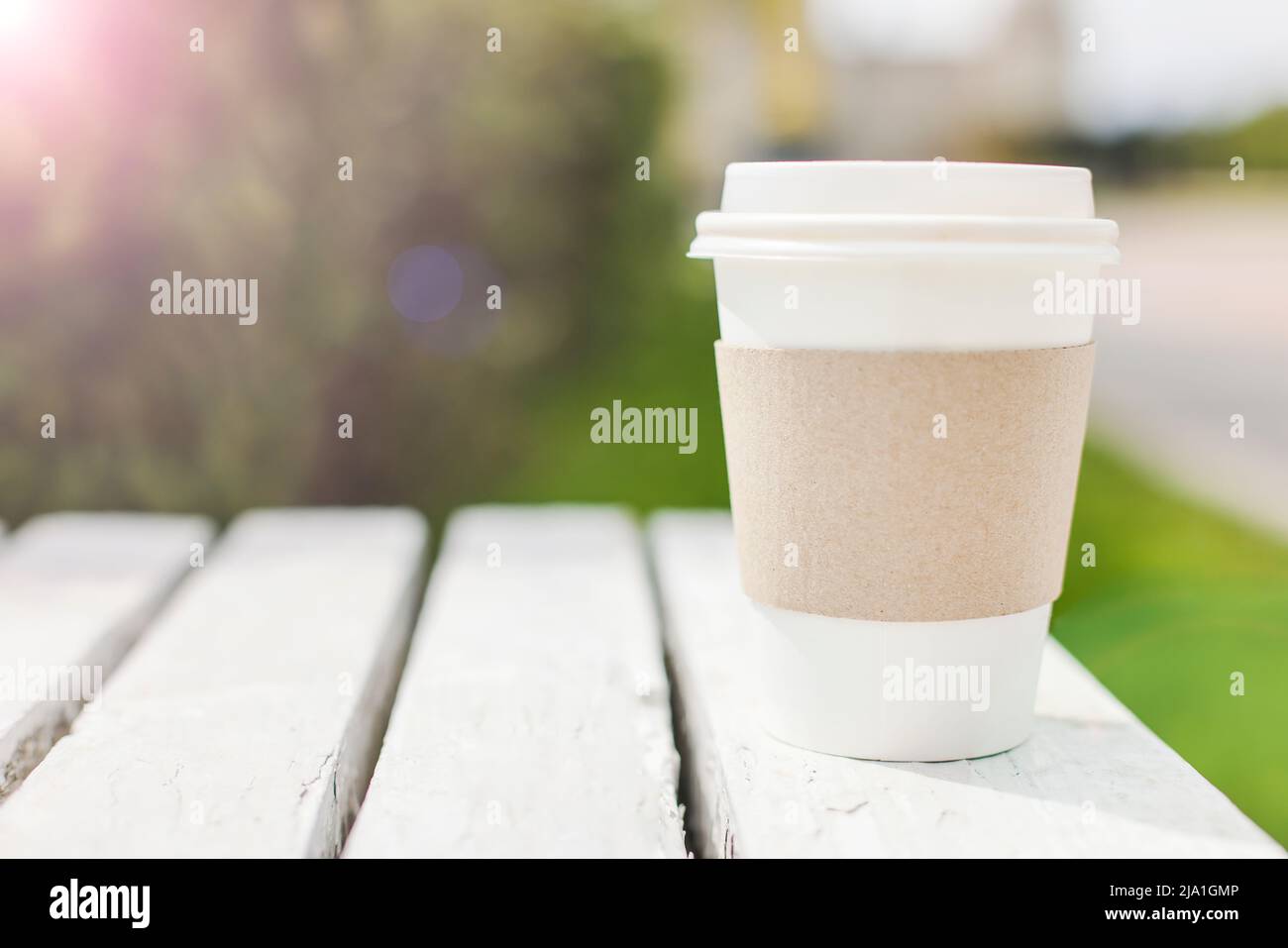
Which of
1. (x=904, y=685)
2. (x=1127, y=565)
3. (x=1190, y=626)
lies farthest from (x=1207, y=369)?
(x=904, y=685)

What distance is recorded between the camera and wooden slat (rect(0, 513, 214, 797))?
1.26 m

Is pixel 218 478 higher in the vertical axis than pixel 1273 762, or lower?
higher

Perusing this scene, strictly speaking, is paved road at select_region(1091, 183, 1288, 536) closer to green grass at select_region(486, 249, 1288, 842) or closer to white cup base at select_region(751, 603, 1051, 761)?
green grass at select_region(486, 249, 1288, 842)

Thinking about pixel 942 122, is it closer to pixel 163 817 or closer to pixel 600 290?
pixel 600 290

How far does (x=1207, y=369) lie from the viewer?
26.8 feet

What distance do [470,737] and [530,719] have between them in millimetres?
77

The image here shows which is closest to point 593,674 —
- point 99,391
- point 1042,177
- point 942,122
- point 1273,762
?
point 1042,177

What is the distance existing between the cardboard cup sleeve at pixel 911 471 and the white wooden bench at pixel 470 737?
0.17 meters

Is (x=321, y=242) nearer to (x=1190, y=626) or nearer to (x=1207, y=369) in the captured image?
(x=1190, y=626)

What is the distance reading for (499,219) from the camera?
3080mm

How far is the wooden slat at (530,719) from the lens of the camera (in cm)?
101

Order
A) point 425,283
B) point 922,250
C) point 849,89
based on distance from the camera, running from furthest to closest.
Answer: point 849,89, point 425,283, point 922,250

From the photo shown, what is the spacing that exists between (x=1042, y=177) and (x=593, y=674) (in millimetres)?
688
